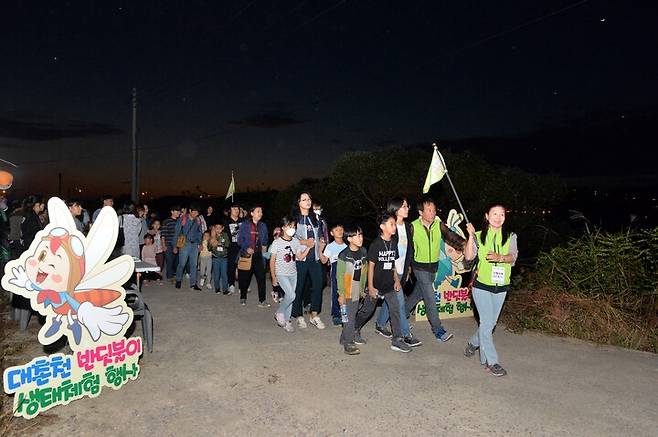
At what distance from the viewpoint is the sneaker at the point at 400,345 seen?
237 inches

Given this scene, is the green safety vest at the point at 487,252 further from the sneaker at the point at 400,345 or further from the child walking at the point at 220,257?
the child walking at the point at 220,257

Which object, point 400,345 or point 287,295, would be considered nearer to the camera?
point 400,345

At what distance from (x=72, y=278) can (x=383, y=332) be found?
3925 mm

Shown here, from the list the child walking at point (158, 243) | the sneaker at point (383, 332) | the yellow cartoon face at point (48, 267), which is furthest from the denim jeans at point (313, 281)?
the child walking at point (158, 243)

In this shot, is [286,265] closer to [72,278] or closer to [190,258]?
[72,278]

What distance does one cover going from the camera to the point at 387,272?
608cm

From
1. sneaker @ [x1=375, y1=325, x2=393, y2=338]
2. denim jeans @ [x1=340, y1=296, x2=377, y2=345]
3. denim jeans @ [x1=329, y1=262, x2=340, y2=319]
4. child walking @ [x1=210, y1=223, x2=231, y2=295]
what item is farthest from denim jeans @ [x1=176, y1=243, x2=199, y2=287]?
denim jeans @ [x1=340, y1=296, x2=377, y2=345]

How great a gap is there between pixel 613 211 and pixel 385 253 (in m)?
14.6

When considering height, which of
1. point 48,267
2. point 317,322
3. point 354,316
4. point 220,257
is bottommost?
point 317,322

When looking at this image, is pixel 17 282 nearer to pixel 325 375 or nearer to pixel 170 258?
pixel 325 375

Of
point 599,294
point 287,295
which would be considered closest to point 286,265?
point 287,295

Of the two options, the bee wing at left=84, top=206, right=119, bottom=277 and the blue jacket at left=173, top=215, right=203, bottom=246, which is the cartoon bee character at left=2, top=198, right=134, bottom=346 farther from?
the blue jacket at left=173, top=215, right=203, bottom=246

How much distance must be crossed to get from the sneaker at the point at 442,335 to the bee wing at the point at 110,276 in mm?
3894

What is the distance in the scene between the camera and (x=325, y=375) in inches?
205
